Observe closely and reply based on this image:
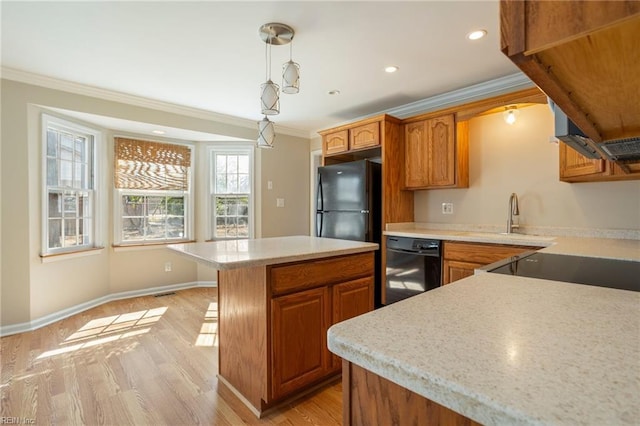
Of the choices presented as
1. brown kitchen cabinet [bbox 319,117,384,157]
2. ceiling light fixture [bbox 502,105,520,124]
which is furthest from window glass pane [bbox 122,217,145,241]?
ceiling light fixture [bbox 502,105,520,124]

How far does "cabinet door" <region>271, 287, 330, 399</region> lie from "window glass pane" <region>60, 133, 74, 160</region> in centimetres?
323

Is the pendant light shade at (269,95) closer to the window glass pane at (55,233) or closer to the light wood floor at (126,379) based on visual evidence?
the light wood floor at (126,379)

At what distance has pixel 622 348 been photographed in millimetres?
509

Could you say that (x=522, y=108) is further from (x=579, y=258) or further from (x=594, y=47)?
(x=594, y=47)

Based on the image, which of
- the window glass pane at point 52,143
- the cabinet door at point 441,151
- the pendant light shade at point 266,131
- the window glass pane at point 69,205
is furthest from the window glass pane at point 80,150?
the cabinet door at point 441,151

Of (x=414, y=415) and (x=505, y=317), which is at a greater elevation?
(x=505, y=317)

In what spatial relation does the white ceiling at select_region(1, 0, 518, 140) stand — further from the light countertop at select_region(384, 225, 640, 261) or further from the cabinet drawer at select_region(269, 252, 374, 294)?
the cabinet drawer at select_region(269, 252, 374, 294)

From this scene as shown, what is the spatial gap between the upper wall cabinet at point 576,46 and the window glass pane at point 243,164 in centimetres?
436

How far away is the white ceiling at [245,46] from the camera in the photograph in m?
1.98

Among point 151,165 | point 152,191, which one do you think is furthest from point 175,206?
point 151,165

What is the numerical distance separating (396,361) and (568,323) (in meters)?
0.40

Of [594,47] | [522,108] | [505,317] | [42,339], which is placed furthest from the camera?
[522,108]

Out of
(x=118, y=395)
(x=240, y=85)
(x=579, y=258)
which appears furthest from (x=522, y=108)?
(x=118, y=395)

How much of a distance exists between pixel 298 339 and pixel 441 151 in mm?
2409
